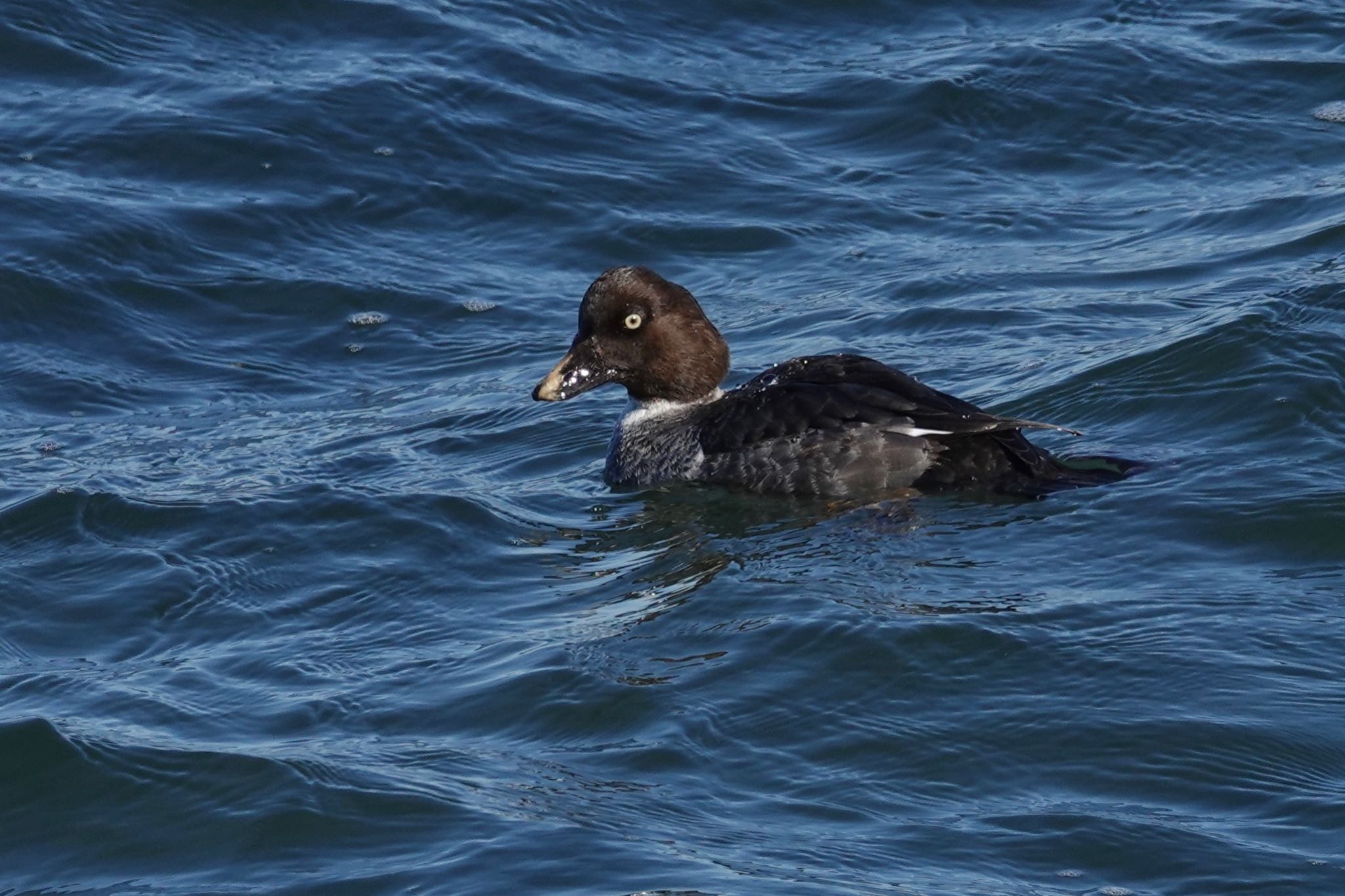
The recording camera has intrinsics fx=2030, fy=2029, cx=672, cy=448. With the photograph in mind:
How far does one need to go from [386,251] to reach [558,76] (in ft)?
8.51

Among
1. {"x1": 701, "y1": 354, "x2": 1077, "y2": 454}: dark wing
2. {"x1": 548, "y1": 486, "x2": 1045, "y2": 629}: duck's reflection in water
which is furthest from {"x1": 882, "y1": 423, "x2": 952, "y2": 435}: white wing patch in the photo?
{"x1": 548, "y1": 486, "x2": 1045, "y2": 629}: duck's reflection in water

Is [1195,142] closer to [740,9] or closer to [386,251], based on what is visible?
[740,9]

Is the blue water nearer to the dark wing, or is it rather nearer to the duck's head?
the dark wing

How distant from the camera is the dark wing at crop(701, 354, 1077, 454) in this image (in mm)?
8430

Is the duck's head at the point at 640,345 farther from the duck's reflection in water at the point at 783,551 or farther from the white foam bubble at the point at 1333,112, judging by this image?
the white foam bubble at the point at 1333,112

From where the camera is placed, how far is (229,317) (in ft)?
38.6

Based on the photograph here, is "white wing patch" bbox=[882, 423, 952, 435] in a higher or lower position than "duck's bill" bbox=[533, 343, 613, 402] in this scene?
lower

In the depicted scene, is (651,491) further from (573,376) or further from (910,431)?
(910,431)

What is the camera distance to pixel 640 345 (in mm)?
9703

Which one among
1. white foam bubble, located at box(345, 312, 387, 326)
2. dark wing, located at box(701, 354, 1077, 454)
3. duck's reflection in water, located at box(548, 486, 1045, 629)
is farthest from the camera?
white foam bubble, located at box(345, 312, 387, 326)

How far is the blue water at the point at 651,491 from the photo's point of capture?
609cm

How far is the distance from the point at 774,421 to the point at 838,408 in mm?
345

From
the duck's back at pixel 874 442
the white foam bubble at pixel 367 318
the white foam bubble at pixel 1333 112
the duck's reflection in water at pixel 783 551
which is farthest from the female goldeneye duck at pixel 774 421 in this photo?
the white foam bubble at pixel 1333 112

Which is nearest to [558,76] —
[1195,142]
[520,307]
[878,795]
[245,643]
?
[520,307]
